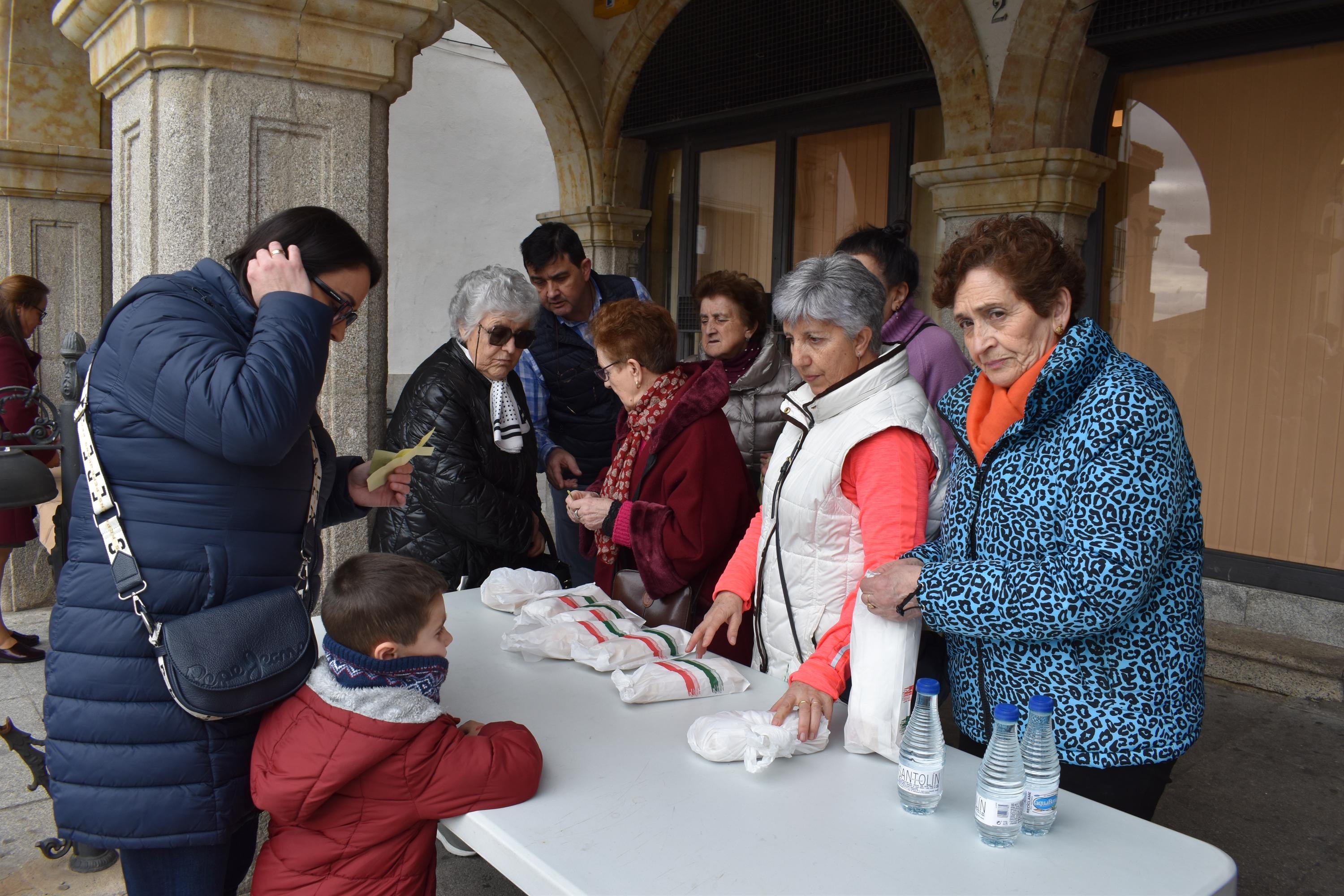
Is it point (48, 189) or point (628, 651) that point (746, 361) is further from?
point (48, 189)

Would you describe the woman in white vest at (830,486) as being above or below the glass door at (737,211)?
below

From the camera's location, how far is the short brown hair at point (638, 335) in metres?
2.77

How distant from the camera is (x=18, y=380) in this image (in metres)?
4.99

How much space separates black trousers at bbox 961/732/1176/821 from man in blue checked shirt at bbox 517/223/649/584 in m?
2.33

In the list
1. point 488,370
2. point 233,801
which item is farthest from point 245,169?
point 233,801

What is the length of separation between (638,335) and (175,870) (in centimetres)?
163

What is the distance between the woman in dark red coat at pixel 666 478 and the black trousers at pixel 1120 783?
899mm

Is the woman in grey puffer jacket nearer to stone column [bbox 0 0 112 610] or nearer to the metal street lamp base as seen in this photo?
the metal street lamp base

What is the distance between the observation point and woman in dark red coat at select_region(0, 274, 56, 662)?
4812 millimetres

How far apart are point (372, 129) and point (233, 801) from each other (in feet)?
7.12

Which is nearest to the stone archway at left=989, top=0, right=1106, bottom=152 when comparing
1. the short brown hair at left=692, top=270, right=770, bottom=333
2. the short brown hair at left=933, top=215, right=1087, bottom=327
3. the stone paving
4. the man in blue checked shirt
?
the short brown hair at left=692, top=270, right=770, bottom=333

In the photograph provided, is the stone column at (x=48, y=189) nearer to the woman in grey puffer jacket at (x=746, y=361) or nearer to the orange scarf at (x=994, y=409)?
the woman in grey puffer jacket at (x=746, y=361)

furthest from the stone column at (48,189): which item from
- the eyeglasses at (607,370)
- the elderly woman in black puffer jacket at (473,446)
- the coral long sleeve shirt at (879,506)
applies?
the coral long sleeve shirt at (879,506)

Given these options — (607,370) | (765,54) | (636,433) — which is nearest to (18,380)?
(607,370)
